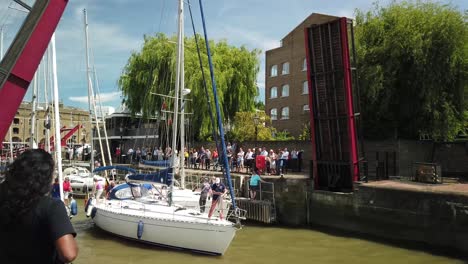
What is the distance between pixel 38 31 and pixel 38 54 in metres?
0.24

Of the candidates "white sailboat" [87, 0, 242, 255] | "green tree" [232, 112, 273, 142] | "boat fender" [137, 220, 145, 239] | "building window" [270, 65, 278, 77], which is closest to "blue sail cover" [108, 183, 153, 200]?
"white sailboat" [87, 0, 242, 255]

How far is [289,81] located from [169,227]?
2832 centimetres

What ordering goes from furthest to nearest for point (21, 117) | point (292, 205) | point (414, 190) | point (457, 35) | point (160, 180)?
point (21, 117) < point (457, 35) < point (292, 205) < point (160, 180) < point (414, 190)

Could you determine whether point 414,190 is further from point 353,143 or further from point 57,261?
point 57,261

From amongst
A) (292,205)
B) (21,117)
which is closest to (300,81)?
(292,205)

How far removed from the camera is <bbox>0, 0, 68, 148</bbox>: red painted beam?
4254mm

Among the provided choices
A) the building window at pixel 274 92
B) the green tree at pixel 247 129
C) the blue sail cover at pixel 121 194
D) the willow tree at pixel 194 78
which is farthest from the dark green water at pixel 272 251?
the building window at pixel 274 92

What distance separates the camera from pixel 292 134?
38719 millimetres

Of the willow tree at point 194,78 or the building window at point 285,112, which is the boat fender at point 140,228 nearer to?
the willow tree at point 194,78

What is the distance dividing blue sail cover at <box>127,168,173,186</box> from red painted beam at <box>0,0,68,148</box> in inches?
470

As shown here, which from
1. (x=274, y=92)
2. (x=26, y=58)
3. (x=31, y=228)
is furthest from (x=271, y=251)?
(x=274, y=92)

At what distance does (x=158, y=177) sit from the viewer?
16.9m

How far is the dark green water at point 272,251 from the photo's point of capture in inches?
519

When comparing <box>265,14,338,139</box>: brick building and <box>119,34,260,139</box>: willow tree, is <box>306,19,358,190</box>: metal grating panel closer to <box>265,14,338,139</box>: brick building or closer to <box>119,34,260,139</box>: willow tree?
<box>119,34,260,139</box>: willow tree
